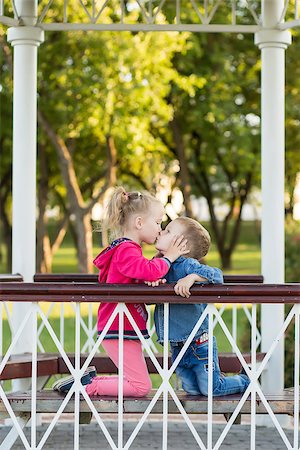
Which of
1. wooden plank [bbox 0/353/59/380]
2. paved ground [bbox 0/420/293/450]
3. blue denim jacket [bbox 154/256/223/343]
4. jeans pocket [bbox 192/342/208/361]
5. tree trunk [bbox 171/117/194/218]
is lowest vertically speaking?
paved ground [bbox 0/420/293/450]

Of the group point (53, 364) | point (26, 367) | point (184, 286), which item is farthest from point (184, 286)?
point (53, 364)

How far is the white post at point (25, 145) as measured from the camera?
9.54 m

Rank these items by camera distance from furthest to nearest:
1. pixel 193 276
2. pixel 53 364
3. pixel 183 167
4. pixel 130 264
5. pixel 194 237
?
1. pixel 183 167
2. pixel 53 364
3. pixel 194 237
4. pixel 130 264
5. pixel 193 276

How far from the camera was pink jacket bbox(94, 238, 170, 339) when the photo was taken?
6879mm

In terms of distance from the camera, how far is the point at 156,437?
907 centimetres

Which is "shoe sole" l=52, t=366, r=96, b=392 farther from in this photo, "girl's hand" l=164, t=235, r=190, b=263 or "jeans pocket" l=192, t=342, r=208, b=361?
"girl's hand" l=164, t=235, r=190, b=263

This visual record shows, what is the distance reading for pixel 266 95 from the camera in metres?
9.79

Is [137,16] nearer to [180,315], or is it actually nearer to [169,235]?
[169,235]

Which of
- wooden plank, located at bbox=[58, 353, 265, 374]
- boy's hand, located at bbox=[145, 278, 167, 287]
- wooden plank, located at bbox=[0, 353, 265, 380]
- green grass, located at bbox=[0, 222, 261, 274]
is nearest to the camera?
boy's hand, located at bbox=[145, 278, 167, 287]

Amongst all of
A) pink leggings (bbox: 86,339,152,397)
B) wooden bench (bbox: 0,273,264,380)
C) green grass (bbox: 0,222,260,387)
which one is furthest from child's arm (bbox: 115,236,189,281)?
green grass (bbox: 0,222,260,387)

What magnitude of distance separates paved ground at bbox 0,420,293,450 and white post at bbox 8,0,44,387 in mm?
805

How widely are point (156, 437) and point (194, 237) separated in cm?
253

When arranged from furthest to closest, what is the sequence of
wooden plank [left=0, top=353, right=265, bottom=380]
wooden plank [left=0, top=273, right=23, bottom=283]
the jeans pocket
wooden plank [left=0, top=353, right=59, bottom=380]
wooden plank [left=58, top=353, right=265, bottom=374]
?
1. wooden plank [left=0, top=273, right=23, bottom=283]
2. wooden plank [left=58, top=353, right=265, bottom=374]
3. wooden plank [left=0, top=353, right=265, bottom=380]
4. wooden plank [left=0, top=353, right=59, bottom=380]
5. the jeans pocket

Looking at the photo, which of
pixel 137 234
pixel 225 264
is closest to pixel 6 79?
pixel 225 264
